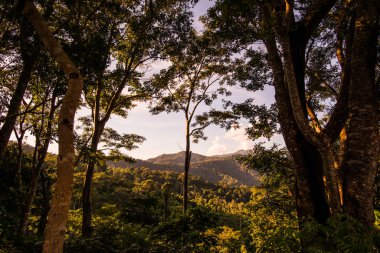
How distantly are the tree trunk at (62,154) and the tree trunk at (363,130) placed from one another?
13.9 ft

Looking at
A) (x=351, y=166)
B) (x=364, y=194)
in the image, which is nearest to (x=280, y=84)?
(x=351, y=166)

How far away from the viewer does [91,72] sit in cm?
705

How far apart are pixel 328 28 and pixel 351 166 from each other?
7819 mm

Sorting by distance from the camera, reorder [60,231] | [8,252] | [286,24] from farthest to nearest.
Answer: [286,24] → [8,252] → [60,231]

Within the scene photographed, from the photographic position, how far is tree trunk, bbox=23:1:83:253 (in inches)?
115

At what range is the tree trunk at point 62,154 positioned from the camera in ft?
9.57

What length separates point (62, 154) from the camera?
333cm

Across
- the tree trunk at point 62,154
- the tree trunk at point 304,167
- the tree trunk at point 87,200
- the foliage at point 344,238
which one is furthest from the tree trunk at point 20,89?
the foliage at point 344,238

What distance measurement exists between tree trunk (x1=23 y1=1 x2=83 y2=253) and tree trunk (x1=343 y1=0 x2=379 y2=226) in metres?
4.25

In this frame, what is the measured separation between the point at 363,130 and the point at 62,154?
4.69 meters

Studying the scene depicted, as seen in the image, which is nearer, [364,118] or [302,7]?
[364,118]

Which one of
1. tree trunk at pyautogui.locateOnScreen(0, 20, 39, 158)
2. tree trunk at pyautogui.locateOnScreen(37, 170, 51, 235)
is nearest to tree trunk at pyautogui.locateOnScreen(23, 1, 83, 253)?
tree trunk at pyautogui.locateOnScreen(0, 20, 39, 158)

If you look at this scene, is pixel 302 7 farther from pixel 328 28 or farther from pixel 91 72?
pixel 91 72

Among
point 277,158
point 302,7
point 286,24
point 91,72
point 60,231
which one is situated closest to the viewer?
point 60,231
